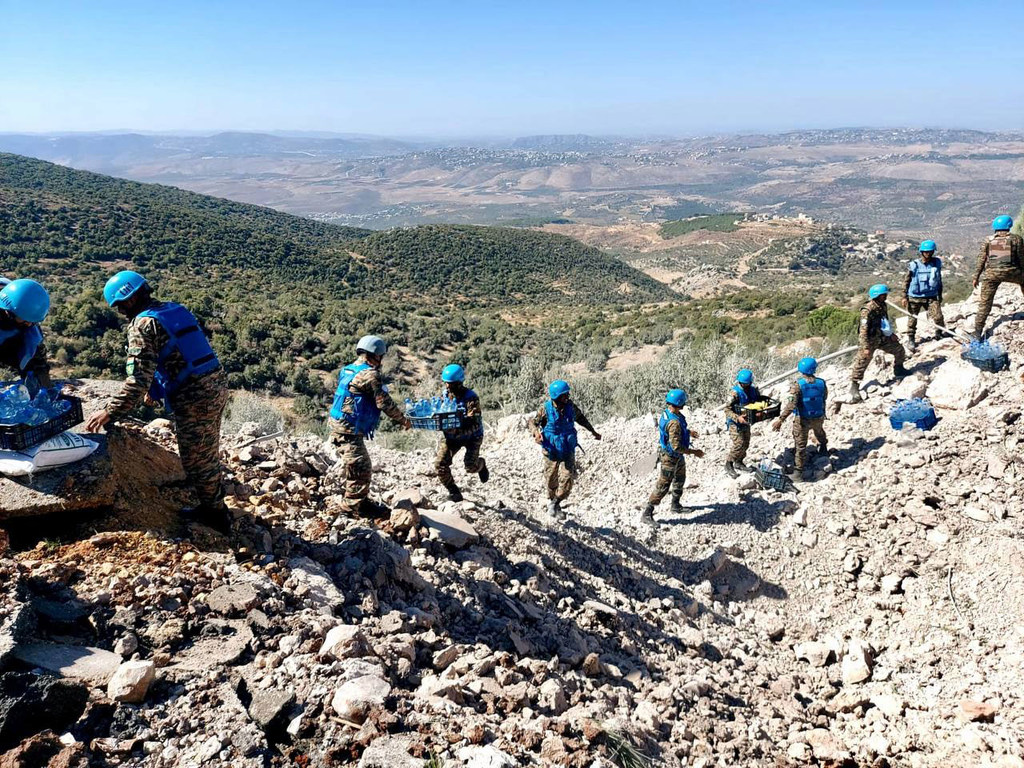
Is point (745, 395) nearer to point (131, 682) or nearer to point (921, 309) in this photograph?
point (921, 309)

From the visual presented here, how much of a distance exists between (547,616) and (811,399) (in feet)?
14.6

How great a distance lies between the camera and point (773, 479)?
7.59 meters

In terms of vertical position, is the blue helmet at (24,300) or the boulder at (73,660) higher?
the blue helmet at (24,300)

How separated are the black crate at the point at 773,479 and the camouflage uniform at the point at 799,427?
0.25 meters

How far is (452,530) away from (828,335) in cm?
1545

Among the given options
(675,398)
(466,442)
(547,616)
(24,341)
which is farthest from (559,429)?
(24,341)

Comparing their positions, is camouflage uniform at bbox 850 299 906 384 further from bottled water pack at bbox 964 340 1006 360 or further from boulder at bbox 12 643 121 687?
boulder at bbox 12 643 121 687

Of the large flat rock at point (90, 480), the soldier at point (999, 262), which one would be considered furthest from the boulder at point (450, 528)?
the soldier at point (999, 262)

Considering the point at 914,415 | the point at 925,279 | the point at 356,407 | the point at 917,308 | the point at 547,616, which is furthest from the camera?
Answer: the point at 917,308

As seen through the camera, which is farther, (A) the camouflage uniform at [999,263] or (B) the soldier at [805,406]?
(A) the camouflage uniform at [999,263]

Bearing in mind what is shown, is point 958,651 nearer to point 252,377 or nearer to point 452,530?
point 452,530

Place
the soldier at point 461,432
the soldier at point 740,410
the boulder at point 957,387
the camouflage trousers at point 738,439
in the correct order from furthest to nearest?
1. the camouflage trousers at point 738,439
2. the boulder at point 957,387
3. the soldier at point 740,410
4. the soldier at point 461,432

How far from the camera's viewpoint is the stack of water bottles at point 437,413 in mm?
5766

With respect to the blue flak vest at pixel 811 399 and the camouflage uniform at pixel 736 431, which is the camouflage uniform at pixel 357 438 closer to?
the camouflage uniform at pixel 736 431
